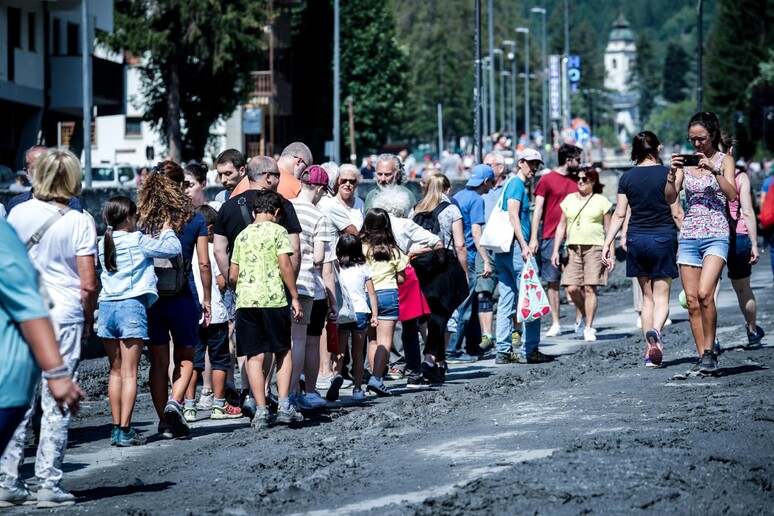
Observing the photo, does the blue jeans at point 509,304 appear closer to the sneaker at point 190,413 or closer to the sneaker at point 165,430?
the sneaker at point 190,413

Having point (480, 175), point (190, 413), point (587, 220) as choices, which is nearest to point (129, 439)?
point (190, 413)

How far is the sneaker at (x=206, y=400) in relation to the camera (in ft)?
39.7

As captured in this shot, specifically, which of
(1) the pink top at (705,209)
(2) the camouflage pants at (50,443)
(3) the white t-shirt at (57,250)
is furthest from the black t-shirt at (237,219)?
(1) the pink top at (705,209)

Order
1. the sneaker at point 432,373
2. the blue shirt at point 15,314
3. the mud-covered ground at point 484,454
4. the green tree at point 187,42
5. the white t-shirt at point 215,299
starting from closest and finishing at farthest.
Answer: the blue shirt at point 15,314
the mud-covered ground at point 484,454
the white t-shirt at point 215,299
the sneaker at point 432,373
the green tree at point 187,42

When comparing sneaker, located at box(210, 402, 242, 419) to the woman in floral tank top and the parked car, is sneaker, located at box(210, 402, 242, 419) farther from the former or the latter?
the parked car

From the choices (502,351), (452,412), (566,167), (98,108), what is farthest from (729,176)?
(98,108)

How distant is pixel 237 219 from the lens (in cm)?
1085

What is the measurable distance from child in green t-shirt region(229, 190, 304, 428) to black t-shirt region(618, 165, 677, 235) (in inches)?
141

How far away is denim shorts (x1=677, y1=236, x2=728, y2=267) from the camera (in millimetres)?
11789

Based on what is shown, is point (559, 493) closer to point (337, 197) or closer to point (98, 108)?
point (337, 197)

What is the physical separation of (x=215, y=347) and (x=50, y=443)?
12.0ft

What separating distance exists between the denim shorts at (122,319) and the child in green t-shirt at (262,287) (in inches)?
34.3

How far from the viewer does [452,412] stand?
11164 millimetres

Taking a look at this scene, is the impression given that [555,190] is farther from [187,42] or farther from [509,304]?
[187,42]
